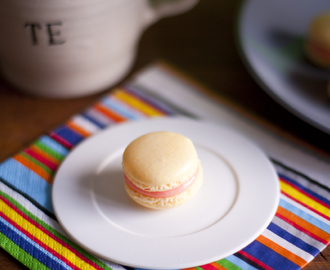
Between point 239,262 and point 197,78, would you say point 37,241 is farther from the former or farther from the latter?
point 197,78

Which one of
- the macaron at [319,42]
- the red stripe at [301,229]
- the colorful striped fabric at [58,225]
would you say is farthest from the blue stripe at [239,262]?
the macaron at [319,42]

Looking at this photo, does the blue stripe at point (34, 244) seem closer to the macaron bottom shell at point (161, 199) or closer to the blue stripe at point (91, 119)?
the macaron bottom shell at point (161, 199)

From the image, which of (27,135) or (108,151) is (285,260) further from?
(27,135)

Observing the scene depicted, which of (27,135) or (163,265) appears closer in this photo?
(163,265)

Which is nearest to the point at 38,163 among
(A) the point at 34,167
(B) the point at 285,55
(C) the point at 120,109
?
(A) the point at 34,167

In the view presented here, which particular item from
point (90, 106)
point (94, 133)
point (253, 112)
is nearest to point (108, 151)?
point (94, 133)

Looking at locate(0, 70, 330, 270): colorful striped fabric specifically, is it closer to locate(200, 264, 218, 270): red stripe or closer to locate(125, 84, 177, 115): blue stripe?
locate(200, 264, 218, 270): red stripe
